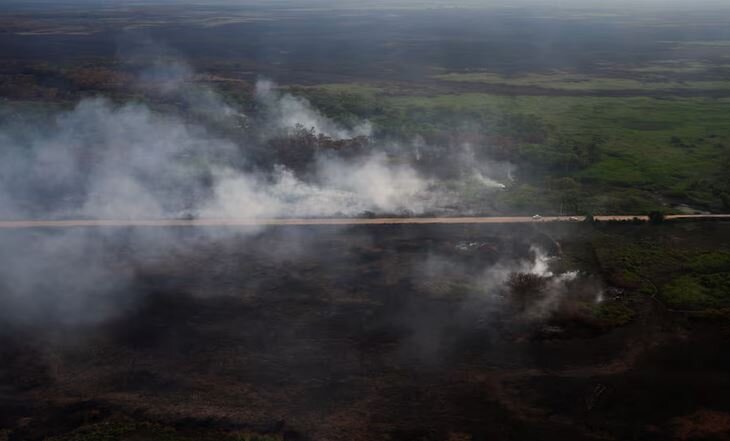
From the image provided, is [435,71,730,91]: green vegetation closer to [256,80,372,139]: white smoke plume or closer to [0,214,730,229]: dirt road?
[256,80,372,139]: white smoke plume

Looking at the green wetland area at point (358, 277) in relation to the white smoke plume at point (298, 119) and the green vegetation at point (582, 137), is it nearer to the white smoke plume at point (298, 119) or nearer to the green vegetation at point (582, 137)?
the green vegetation at point (582, 137)

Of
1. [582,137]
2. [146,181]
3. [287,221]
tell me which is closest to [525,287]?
[287,221]

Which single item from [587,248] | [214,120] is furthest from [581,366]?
[214,120]

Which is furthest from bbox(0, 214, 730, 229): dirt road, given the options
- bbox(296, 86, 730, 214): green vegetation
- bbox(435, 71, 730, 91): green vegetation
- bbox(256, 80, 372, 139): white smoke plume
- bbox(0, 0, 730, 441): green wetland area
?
bbox(435, 71, 730, 91): green vegetation

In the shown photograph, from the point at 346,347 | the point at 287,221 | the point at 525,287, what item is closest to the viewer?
the point at 346,347

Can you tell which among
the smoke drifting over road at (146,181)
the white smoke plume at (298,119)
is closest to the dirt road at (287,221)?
the smoke drifting over road at (146,181)

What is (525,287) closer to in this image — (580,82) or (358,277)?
(358,277)
